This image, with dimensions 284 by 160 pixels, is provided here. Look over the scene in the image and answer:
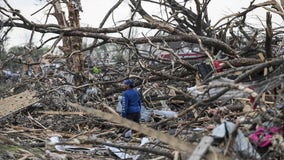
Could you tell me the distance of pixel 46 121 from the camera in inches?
329

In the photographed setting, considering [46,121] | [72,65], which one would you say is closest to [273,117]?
[46,121]

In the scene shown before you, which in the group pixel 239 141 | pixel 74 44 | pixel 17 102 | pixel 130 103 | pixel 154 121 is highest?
pixel 74 44

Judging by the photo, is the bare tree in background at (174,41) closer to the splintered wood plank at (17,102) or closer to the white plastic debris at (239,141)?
the splintered wood plank at (17,102)

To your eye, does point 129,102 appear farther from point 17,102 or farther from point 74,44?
point 74,44

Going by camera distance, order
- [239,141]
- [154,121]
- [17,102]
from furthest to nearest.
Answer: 1. [17,102]
2. [154,121]
3. [239,141]

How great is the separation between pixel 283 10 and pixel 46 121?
185 inches

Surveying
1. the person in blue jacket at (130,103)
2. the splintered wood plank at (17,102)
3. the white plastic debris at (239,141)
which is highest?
the white plastic debris at (239,141)

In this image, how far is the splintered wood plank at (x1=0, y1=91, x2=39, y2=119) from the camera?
333 inches

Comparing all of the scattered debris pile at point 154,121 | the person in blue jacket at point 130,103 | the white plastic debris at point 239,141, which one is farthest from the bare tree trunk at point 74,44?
the white plastic debris at point 239,141

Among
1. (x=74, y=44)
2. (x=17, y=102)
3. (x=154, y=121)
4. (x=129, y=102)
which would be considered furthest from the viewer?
(x=74, y=44)

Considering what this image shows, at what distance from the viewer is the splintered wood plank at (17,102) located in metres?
8.45

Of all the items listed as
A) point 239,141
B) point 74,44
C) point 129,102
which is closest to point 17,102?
point 74,44

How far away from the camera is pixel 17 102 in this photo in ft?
29.0

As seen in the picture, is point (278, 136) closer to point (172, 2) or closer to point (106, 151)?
point (106, 151)
